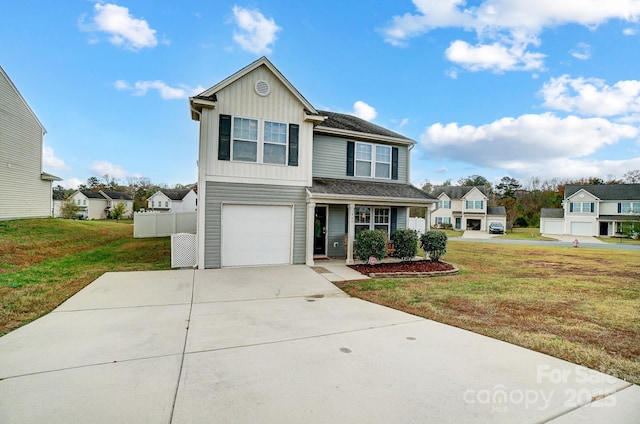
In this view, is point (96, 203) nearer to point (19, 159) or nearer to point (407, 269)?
point (19, 159)

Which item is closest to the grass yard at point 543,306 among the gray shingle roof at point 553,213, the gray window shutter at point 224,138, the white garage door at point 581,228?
the gray window shutter at point 224,138

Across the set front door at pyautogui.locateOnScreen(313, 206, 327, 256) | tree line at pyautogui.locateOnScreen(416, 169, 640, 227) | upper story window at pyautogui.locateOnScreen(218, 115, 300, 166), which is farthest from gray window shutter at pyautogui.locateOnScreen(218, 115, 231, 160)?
tree line at pyautogui.locateOnScreen(416, 169, 640, 227)

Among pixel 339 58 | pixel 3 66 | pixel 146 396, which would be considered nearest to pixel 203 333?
pixel 146 396

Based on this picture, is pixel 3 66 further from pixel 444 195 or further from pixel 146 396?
pixel 444 195

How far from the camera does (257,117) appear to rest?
10.0m

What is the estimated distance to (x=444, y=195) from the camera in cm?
4347

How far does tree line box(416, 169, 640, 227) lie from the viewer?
1884 inches

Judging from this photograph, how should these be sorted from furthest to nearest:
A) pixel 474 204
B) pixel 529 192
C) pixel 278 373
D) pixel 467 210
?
pixel 529 192 < pixel 467 210 < pixel 474 204 < pixel 278 373

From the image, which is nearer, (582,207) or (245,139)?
(245,139)

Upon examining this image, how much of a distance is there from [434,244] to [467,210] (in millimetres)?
34975

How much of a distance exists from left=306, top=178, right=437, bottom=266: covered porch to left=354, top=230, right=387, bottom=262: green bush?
0.53 m

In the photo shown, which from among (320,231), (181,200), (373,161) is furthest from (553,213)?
(181,200)

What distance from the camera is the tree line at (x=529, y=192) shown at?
47844 millimetres

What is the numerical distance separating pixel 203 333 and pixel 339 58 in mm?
15818
